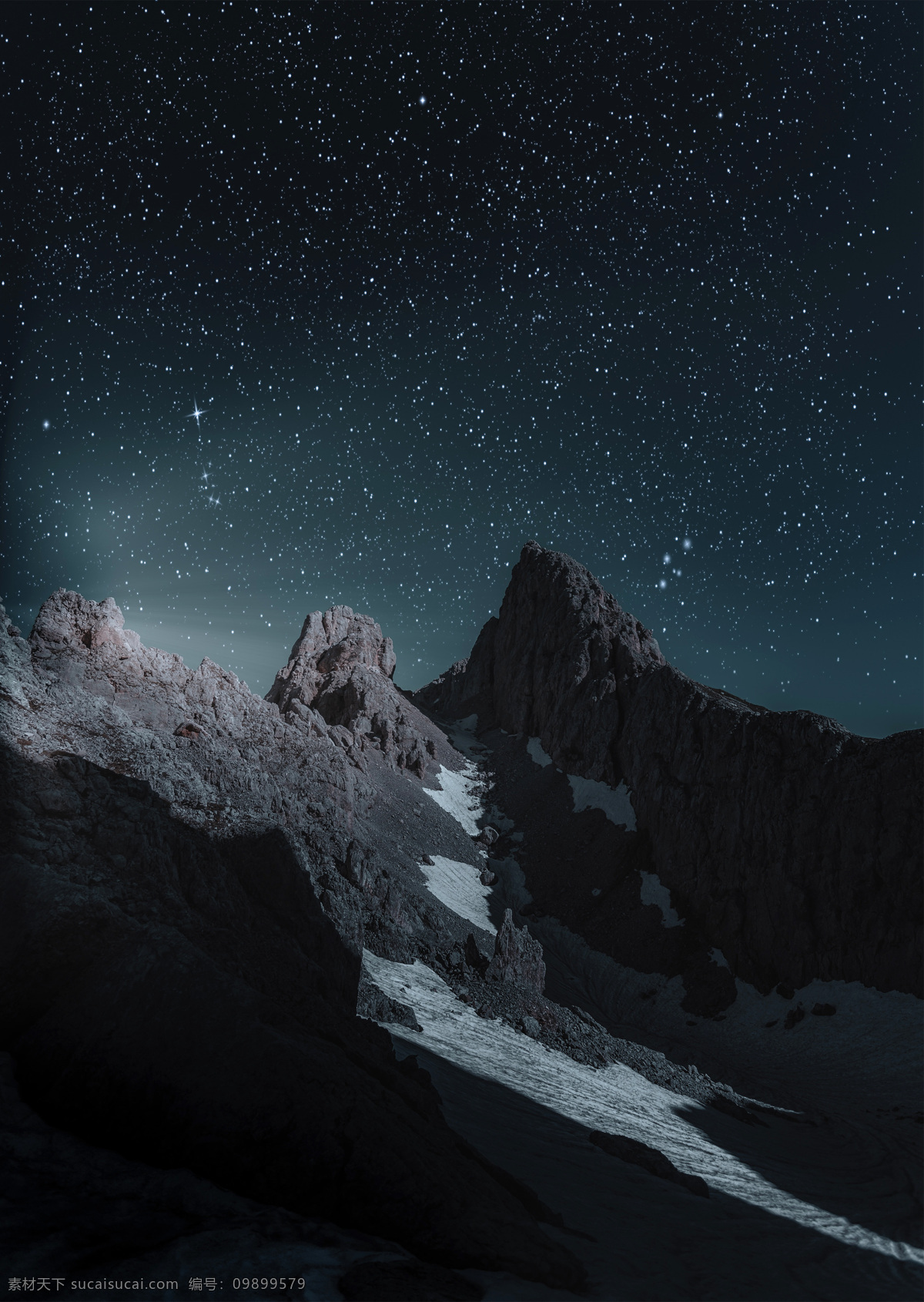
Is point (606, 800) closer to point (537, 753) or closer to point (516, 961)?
point (537, 753)

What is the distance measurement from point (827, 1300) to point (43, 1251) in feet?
49.0

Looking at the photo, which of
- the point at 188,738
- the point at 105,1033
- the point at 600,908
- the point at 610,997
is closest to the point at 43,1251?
the point at 105,1033

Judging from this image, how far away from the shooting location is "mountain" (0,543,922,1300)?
900 cm

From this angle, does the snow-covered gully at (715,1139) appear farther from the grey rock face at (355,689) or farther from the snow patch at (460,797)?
the grey rock face at (355,689)

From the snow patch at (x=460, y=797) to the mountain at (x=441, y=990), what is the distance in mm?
638

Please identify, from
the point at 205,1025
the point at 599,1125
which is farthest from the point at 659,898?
the point at 205,1025

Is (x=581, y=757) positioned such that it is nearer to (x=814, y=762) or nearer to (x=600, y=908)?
(x=600, y=908)

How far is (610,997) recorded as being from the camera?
56406 mm

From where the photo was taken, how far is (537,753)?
9600cm

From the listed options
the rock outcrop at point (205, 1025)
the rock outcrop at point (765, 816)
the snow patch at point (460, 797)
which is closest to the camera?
the rock outcrop at point (205, 1025)

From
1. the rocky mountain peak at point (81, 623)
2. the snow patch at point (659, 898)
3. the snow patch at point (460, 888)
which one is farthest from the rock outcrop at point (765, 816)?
the rocky mountain peak at point (81, 623)

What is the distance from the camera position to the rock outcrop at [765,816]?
5378 cm

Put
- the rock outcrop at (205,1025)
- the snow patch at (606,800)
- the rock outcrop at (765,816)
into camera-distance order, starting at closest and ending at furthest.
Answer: the rock outcrop at (205,1025) → the rock outcrop at (765,816) → the snow patch at (606,800)

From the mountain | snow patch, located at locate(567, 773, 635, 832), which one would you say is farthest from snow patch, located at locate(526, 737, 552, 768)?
snow patch, located at locate(567, 773, 635, 832)
